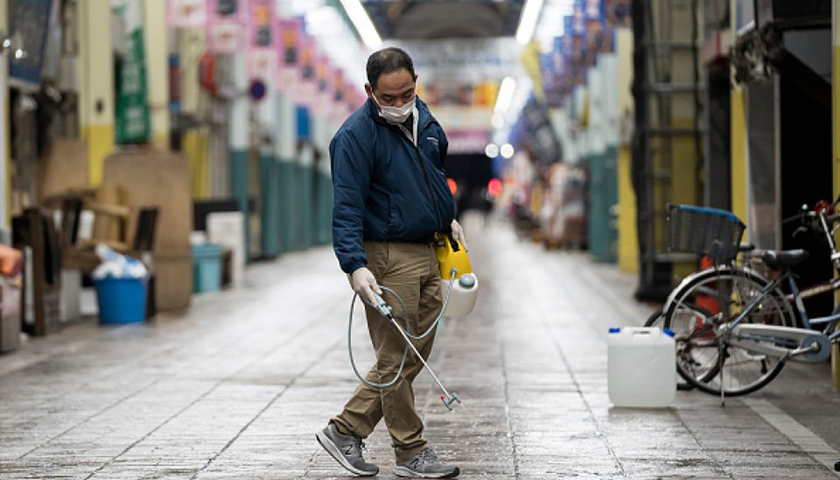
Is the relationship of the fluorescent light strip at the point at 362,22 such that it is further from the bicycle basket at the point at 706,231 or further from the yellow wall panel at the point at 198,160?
the bicycle basket at the point at 706,231

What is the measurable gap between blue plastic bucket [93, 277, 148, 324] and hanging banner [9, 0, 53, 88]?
247cm

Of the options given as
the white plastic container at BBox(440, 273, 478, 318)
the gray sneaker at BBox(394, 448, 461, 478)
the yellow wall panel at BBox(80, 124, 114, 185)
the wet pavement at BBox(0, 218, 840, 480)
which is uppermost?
the yellow wall panel at BBox(80, 124, 114, 185)

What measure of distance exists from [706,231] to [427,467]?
3534 millimetres

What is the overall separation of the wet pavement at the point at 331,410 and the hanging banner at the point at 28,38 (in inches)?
115

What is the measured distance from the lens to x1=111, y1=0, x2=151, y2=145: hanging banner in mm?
24562

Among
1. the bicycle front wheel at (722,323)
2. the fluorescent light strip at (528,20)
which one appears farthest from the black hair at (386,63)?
the fluorescent light strip at (528,20)

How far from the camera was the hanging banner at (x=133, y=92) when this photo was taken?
24.6 meters

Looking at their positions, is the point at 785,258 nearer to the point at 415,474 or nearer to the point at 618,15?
the point at 415,474

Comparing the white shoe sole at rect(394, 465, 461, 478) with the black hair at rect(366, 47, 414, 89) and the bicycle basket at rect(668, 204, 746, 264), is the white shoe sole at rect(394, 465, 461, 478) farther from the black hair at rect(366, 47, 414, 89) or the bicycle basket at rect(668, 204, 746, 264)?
the bicycle basket at rect(668, 204, 746, 264)

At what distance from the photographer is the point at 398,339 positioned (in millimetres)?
6730

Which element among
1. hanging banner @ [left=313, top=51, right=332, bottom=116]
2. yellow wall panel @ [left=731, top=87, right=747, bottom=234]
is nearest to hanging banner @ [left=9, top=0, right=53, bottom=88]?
yellow wall panel @ [left=731, top=87, right=747, bottom=234]

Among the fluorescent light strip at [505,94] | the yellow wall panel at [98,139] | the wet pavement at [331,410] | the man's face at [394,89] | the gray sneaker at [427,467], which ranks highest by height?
the fluorescent light strip at [505,94]

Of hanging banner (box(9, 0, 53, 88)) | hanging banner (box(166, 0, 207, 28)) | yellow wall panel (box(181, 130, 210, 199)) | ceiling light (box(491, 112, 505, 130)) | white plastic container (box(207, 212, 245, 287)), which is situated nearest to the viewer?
hanging banner (box(9, 0, 53, 88))

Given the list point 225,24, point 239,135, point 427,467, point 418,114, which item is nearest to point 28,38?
point 225,24
